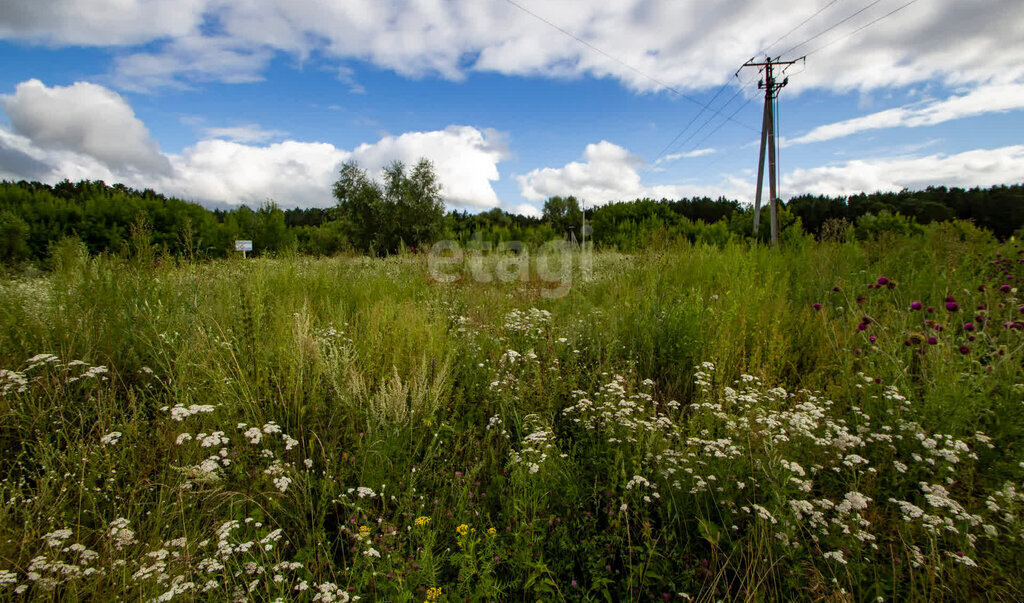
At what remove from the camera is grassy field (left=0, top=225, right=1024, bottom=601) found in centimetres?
165

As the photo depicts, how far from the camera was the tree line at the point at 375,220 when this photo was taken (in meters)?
12.3

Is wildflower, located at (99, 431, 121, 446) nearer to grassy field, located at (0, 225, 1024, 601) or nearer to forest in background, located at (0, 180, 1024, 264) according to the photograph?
grassy field, located at (0, 225, 1024, 601)

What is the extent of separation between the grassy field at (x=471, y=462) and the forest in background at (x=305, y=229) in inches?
52.7

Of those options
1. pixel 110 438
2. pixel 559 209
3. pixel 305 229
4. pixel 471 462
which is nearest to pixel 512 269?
pixel 471 462

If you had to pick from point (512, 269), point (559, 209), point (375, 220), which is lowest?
point (512, 269)

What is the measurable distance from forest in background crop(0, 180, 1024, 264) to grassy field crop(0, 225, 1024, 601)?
4.39 ft

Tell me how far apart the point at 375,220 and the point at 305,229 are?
1974 cm

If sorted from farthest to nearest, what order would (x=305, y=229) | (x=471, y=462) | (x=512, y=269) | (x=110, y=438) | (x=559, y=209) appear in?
1. (x=559, y=209)
2. (x=305, y=229)
3. (x=512, y=269)
4. (x=471, y=462)
5. (x=110, y=438)

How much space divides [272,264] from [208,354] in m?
4.02

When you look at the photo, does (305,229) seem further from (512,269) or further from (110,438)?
(110,438)

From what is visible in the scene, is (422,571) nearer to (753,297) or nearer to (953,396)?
(953,396)

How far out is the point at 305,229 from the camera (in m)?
43.8

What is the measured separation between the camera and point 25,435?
2402mm

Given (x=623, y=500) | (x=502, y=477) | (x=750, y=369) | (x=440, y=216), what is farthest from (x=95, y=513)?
(x=440, y=216)
